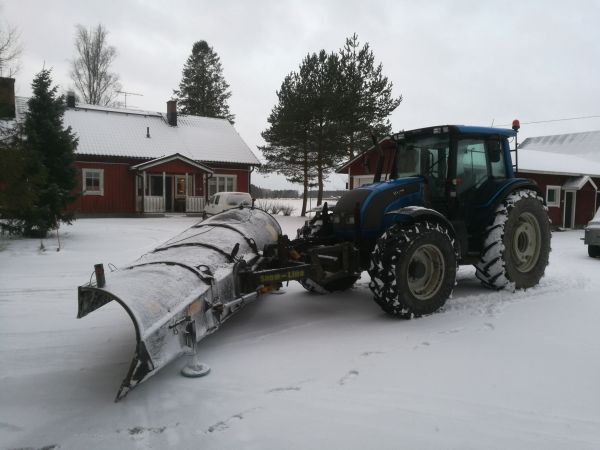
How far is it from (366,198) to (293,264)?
3.85 ft

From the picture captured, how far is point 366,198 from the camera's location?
16.9ft

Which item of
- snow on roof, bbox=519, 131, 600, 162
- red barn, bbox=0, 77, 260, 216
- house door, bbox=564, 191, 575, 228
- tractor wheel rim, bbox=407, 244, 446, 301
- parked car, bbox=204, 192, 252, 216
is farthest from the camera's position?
snow on roof, bbox=519, 131, 600, 162

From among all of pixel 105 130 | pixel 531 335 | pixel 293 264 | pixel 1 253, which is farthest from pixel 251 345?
pixel 105 130

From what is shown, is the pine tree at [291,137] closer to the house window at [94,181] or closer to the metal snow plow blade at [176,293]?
the house window at [94,181]

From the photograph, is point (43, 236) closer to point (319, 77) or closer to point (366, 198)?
point (366, 198)

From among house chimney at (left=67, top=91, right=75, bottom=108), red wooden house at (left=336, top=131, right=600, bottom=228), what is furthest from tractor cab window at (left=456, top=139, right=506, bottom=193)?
house chimney at (left=67, top=91, right=75, bottom=108)

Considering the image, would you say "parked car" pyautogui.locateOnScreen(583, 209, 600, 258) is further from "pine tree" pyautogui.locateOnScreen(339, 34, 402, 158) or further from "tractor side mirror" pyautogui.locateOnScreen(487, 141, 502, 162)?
"pine tree" pyautogui.locateOnScreen(339, 34, 402, 158)

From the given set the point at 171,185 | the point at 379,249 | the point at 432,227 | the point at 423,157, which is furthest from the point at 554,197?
the point at 171,185

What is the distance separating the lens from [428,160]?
578 centimetres

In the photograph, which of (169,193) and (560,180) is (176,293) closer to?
(560,180)

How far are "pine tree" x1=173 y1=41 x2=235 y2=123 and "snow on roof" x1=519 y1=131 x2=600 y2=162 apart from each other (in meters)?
25.9

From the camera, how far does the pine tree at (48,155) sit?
40.1ft

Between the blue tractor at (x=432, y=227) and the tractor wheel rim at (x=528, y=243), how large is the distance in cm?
1

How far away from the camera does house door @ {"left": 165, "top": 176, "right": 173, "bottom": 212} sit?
24844 mm
